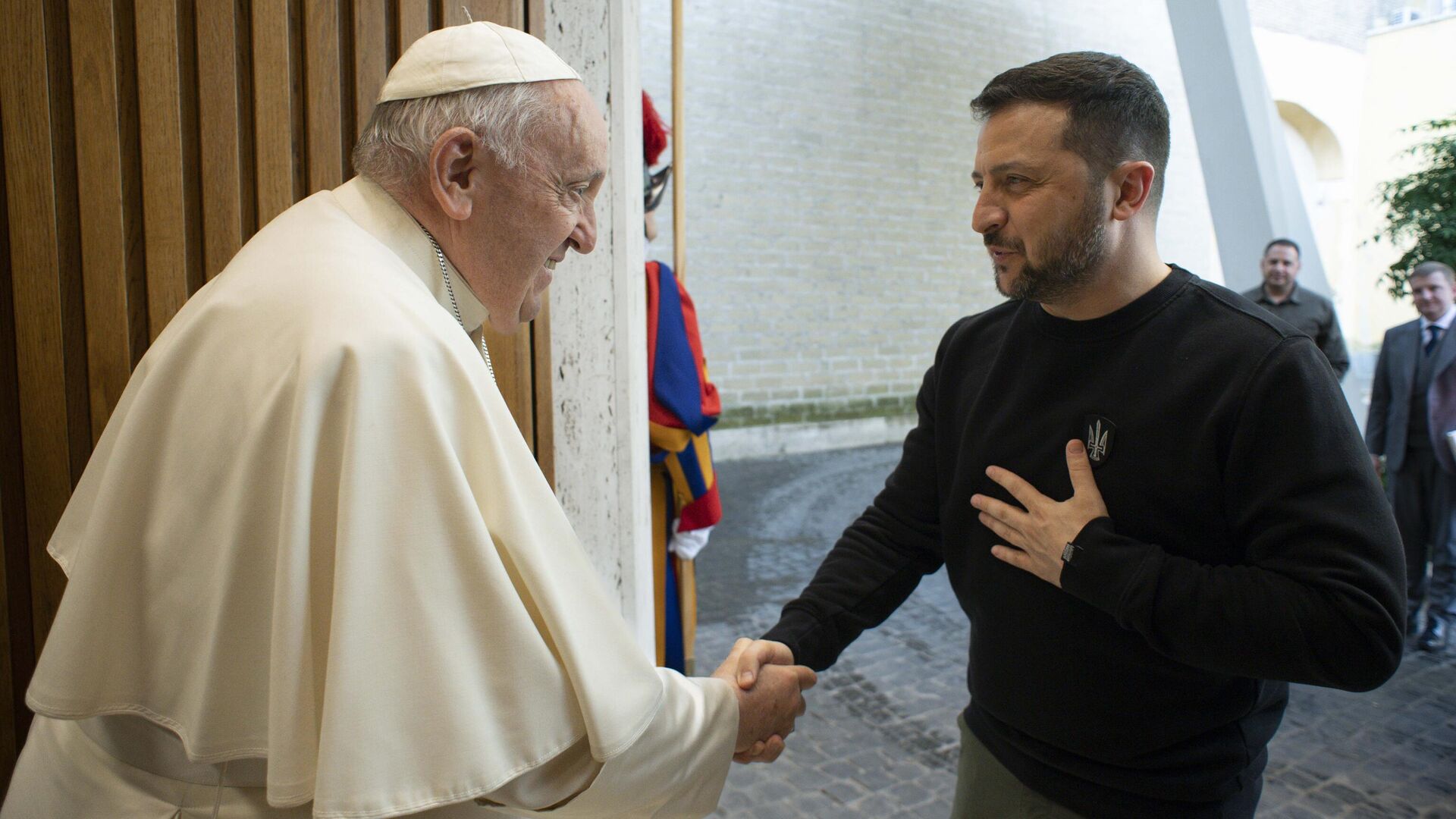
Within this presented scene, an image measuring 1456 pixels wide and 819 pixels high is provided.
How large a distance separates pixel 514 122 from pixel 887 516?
964 millimetres

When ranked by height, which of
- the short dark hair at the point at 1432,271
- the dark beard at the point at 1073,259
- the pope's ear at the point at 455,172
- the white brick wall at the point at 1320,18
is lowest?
the short dark hair at the point at 1432,271

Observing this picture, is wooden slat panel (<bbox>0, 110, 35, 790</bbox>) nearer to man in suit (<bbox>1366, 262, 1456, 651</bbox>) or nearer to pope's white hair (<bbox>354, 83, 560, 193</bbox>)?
pope's white hair (<bbox>354, 83, 560, 193</bbox>)

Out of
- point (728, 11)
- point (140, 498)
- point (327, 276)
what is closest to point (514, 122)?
point (327, 276)

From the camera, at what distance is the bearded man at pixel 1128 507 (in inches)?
50.5

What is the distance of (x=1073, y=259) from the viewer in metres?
1.50

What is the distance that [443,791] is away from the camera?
1.10 meters

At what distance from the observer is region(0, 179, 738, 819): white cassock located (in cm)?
110

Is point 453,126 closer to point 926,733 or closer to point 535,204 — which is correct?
point 535,204

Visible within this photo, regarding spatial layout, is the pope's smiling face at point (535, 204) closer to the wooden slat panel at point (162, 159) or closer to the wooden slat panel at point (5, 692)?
the wooden slat panel at point (162, 159)

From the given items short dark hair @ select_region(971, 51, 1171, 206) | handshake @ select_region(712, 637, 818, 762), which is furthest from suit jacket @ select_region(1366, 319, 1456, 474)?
handshake @ select_region(712, 637, 818, 762)

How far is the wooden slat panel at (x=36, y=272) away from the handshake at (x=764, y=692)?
143cm

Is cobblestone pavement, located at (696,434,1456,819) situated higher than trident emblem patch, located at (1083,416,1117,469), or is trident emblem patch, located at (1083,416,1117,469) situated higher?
trident emblem patch, located at (1083,416,1117,469)

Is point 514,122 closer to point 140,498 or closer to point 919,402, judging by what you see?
point 140,498

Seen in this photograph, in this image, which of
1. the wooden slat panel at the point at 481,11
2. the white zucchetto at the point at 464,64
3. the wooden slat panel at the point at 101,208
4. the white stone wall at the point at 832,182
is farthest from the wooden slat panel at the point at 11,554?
the white stone wall at the point at 832,182
